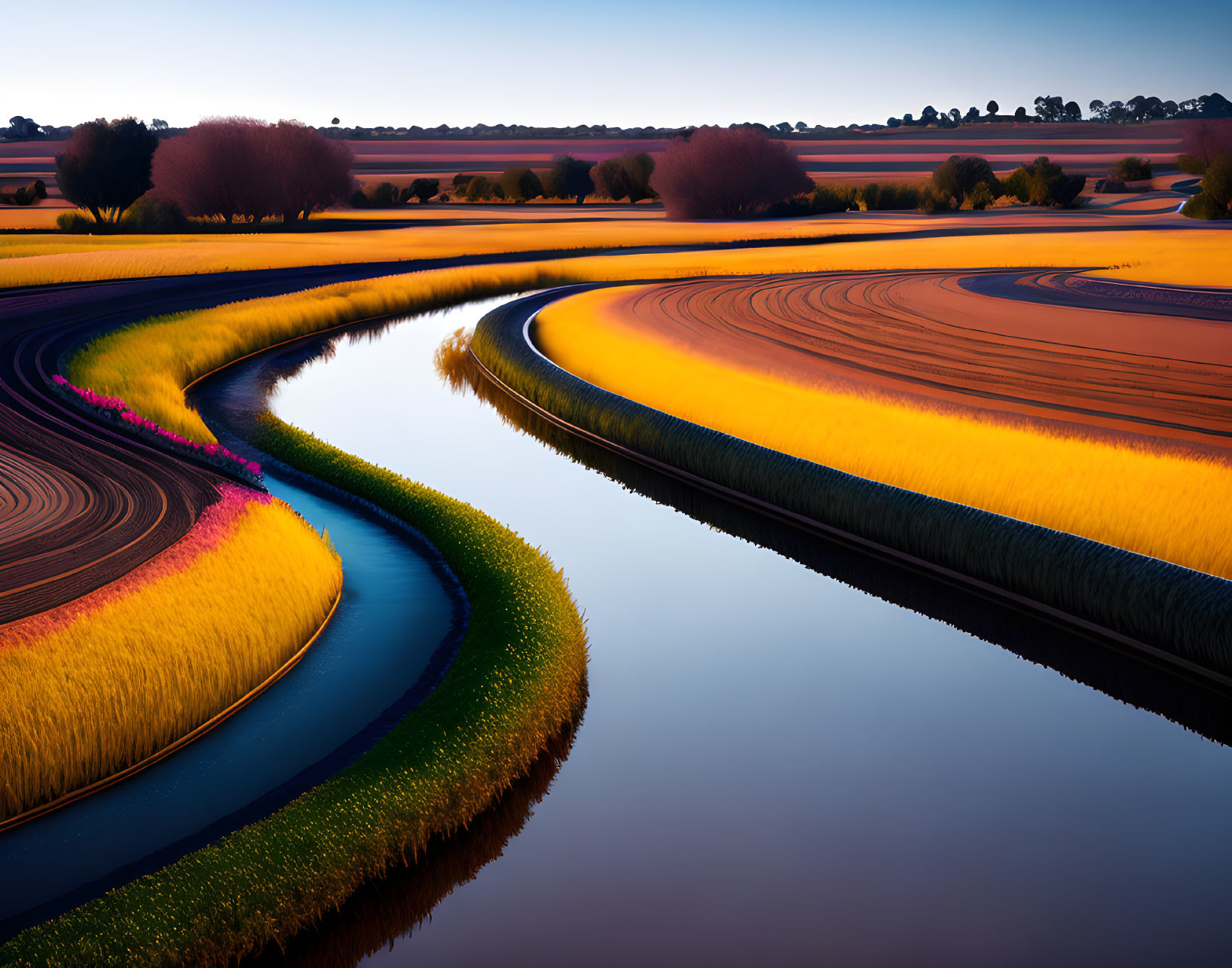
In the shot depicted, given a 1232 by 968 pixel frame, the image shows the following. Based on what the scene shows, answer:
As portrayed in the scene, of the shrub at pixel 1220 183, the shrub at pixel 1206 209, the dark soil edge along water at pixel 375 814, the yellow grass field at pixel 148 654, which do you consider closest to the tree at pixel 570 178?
the shrub at pixel 1206 209

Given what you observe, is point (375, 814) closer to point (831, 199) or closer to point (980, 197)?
point (980, 197)

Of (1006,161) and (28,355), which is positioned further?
(1006,161)

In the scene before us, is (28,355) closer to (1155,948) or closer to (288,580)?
(288,580)

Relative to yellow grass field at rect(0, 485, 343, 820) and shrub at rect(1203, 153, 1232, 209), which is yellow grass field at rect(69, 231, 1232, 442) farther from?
shrub at rect(1203, 153, 1232, 209)

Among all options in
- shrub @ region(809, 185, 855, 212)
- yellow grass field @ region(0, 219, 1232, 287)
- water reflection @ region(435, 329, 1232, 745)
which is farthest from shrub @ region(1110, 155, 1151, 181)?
water reflection @ region(435, 329, 1232, 745)

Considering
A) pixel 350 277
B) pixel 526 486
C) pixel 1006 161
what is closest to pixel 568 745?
pixel 526 486

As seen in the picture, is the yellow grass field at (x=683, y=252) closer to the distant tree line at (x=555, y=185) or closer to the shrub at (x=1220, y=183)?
the shrub at (x=1220, y=183)
